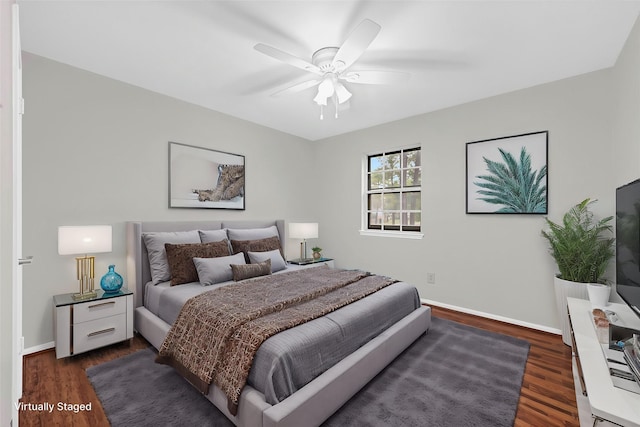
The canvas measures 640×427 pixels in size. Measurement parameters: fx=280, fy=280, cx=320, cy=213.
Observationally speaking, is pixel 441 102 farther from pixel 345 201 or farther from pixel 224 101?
pixel 224 101

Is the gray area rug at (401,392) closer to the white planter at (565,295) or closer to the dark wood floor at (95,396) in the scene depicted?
the dark wood floor at (95,396)

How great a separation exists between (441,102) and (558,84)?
1127mm

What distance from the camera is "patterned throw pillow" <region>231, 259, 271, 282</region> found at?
293 cm

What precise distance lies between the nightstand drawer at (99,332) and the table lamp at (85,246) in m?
0.24

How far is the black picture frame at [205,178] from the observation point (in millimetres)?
3395

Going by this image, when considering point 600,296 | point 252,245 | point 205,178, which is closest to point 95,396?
point 252,245

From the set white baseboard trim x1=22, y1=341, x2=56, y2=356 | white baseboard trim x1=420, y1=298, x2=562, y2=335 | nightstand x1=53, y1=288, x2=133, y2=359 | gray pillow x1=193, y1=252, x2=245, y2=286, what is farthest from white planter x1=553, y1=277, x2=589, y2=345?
white baseboard trim x1=22, y1=341, x2=56, y2=356

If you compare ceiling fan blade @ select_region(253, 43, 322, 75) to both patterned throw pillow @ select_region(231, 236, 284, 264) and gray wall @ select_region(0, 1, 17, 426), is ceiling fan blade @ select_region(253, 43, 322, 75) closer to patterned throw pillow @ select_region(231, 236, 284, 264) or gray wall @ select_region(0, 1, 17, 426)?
gray wall @ select_region(0, 1, 17, 426)

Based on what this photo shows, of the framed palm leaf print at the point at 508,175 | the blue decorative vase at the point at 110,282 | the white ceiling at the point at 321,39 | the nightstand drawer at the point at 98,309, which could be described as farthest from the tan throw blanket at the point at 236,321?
the white ceiling at the point at 321,39

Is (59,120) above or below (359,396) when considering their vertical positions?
above

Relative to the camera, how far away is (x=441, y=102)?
350 centimetres

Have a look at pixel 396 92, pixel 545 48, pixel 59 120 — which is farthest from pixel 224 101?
pixel 545 48

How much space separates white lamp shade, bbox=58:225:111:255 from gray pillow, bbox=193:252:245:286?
0.79 metres

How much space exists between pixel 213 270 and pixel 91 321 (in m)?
1.06
